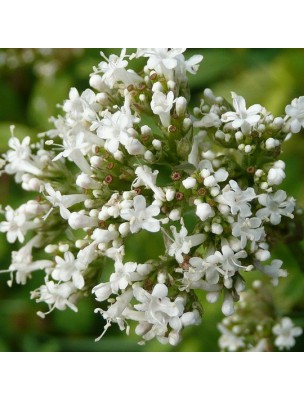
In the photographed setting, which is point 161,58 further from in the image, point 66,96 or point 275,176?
point 66,96

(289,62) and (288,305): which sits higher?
(289,62)

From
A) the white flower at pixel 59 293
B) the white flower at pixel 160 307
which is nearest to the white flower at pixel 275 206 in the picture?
the white flower at pixel 160 307

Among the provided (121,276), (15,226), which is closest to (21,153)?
(15,226)

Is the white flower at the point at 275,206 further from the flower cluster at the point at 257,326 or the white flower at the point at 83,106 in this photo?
the flower cluster at the point at 257,326

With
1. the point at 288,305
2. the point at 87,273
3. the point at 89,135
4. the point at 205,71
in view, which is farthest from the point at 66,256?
the point at 205,71

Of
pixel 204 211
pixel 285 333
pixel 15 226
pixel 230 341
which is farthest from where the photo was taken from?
pixel 230 341

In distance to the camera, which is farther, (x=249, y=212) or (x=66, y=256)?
(x=66, y=256)

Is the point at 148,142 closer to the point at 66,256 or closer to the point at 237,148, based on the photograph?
the point at 237,148
